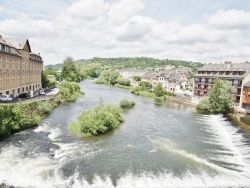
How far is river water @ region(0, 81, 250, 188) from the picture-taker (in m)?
20.6

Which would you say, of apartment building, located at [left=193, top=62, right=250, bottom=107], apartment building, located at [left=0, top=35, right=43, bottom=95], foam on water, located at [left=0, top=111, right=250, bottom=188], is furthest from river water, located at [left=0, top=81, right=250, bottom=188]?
apartment building, located at [left=193, top=62, right=250, bottom=107]

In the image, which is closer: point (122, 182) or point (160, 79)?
point (122, 182)

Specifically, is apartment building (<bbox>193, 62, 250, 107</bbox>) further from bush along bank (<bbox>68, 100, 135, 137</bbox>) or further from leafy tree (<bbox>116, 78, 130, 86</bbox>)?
leafy tree (<bbox>116, 78, 130, 86</bbox>)

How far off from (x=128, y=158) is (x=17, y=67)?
37.8 metres

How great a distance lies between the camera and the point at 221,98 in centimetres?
5509

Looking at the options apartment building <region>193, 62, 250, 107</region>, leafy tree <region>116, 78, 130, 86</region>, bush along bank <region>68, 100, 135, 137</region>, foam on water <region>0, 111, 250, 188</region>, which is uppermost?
apartment building <region>193, 62, 250, 107</region>

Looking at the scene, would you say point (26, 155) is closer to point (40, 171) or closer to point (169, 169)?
point (40, 171)

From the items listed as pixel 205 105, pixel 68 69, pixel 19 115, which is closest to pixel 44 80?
pixel 68 69

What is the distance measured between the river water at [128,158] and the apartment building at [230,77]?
2434 centimetres

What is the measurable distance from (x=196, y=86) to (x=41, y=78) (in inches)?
1905

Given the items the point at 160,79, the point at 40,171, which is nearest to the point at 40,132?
the point at 40,171

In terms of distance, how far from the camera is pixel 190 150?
28922mm

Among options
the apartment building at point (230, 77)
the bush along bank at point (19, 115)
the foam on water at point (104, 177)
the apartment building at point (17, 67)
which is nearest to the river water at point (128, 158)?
the foam on water at point (104, 177)

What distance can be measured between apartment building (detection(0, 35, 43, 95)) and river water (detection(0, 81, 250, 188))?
50.9 feet
